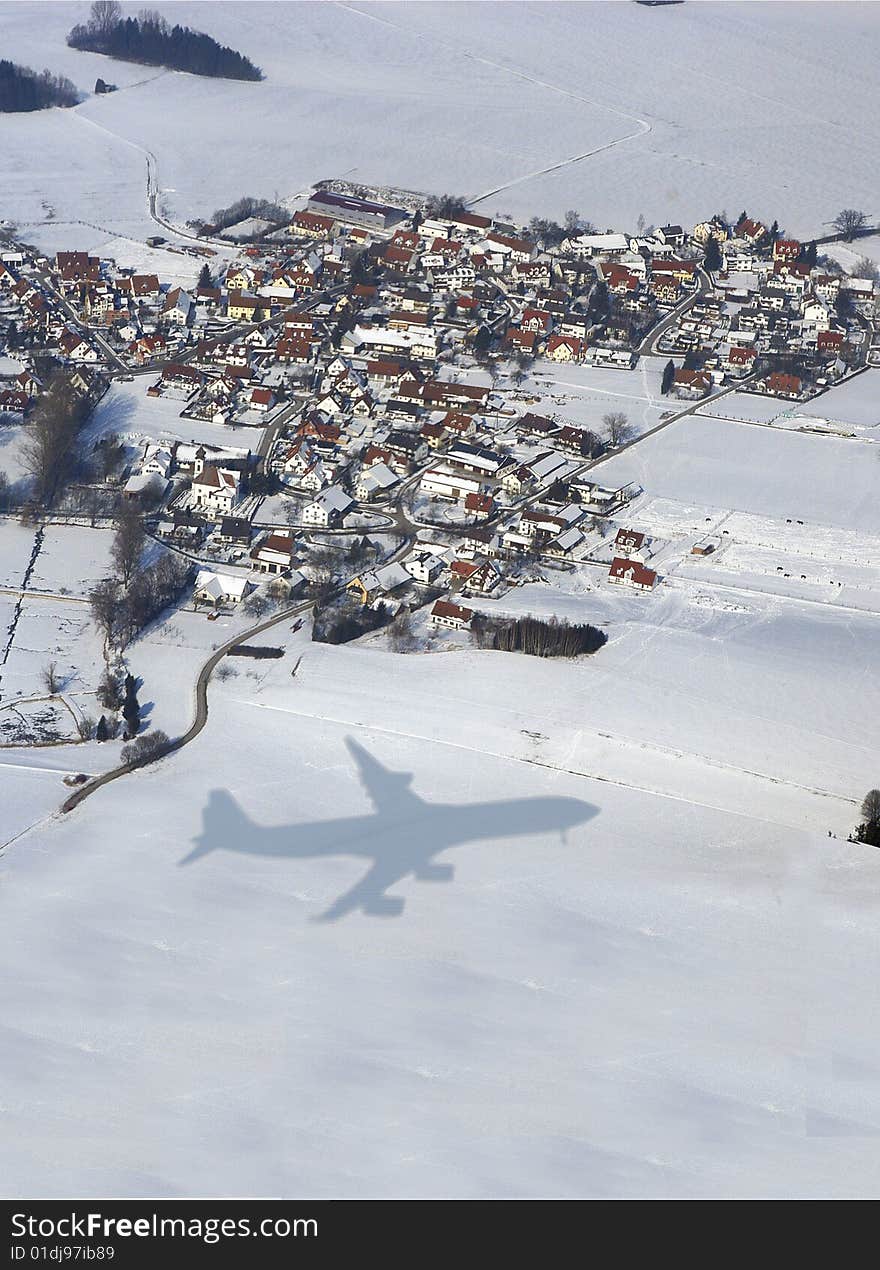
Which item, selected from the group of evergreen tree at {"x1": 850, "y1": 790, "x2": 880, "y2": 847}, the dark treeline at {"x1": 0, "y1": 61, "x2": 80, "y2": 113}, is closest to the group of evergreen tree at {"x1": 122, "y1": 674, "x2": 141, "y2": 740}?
the group of evergreen tree at {"x1": 850, "y1": 790, "x2": 880, "y2": 847}

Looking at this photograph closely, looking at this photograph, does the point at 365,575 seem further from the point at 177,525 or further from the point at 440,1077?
the point at 440,1077

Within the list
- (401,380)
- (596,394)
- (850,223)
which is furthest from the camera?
(850,223)

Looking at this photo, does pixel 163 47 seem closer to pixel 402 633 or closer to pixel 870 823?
pixel 402 633

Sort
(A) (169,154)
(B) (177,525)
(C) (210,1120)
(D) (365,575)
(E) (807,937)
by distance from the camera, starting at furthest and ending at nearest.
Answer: (A) (169,154) < (B) (177,525) < (D) (365,575) < (E) (807,937) < (C) (210,1120)

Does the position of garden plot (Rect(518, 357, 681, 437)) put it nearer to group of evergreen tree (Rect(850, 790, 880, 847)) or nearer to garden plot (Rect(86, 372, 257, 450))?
garden plot (Rect(86, 372, 257, 450))

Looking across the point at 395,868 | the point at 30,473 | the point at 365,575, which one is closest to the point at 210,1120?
the point at 395,868

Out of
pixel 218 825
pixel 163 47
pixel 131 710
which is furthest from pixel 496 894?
pixel 163 47
